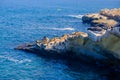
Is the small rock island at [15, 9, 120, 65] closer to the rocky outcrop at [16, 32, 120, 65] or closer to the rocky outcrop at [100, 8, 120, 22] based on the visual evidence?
the rocky outcrop at [16, 32, 120, 65]

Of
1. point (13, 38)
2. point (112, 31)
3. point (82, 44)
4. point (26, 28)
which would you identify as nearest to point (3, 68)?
point (82, 44)

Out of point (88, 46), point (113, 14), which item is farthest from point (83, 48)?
point (113, 14)

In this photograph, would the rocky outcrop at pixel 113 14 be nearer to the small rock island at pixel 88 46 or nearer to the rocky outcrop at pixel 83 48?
the small rock island at pixel 88 46

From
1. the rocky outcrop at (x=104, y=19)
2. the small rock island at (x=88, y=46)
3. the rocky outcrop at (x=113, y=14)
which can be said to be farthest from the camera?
the rocky outcrop at (x=113, y=14)

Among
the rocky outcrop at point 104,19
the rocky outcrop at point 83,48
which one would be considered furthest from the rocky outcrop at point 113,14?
the rocky outcrop at point 83,48

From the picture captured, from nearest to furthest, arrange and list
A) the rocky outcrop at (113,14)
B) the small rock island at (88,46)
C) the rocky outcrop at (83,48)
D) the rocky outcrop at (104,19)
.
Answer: the small rock island at (88,46) < the rocky outcrop at (83,48) < the rocky outcrop at (104,19) < the rocky outcrop at (113,14)

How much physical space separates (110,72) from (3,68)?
22.6 m

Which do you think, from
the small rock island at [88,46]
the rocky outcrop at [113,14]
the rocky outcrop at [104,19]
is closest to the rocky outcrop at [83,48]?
the small rock island at [88,46]

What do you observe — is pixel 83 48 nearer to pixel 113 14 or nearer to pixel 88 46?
Result: pixel 88 46

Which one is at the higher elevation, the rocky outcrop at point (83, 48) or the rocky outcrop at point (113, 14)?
the rocky outcrop at point (113, 14)

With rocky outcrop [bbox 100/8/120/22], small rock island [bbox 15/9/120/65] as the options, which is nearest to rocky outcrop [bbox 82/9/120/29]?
rocky outcrop [bbox 100/8/120/22]

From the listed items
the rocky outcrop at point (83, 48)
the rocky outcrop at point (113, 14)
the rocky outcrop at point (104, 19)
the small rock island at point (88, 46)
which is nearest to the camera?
the small rock island at point (88, 46)

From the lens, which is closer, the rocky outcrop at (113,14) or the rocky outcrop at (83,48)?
the rocky outcrop at (83,48)

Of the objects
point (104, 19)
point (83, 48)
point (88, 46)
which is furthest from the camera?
point (104, 19)
